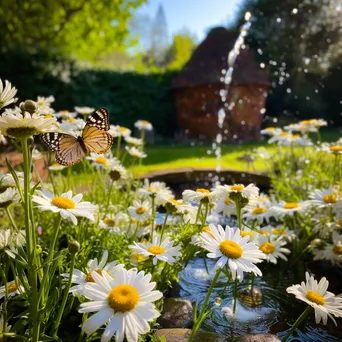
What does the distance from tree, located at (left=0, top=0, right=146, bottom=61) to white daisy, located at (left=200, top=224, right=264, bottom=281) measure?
1096 centimetres

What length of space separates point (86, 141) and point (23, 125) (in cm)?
45

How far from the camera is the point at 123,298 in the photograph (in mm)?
981

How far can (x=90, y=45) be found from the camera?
1387 centimetres

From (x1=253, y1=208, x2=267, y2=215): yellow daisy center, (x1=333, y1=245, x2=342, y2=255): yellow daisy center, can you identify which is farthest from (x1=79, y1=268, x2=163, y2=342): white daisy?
(x1=333, y1=245, x2=342, y2=255): yellow daisy center

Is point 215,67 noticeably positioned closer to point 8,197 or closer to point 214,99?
point 214,99

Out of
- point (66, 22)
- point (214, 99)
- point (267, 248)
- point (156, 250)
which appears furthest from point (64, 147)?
point (66, 22)

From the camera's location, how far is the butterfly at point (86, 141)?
1538 mm

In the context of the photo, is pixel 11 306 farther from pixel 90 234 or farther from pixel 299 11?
pixel 299 11

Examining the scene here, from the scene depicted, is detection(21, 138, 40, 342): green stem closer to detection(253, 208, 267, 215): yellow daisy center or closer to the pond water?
the pond water

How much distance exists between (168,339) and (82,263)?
438 millimetres

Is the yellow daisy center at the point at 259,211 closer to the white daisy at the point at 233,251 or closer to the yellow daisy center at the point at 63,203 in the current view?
the white daisy at the point at 233,251

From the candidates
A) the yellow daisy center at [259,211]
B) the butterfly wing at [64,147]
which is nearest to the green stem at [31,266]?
the butterfly wing at [64,147]

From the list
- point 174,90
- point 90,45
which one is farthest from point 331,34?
point 90,45

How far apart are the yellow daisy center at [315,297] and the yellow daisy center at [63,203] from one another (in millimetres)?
850
